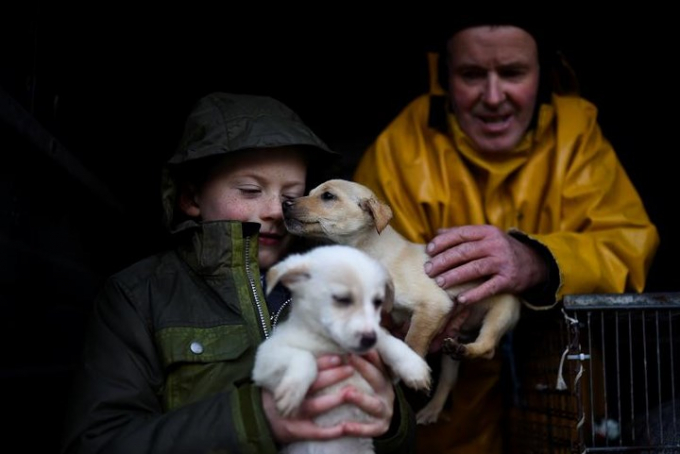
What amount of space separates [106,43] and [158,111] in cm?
78

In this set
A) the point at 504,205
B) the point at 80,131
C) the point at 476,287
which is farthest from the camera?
the point at 80,131

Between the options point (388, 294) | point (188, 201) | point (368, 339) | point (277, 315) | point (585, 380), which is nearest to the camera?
point (368, 339)

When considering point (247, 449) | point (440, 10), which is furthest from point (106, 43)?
point (247, 449)

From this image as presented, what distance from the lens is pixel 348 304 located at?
2457mm

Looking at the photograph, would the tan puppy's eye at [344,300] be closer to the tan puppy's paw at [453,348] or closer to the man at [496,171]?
the tan puppy's paw at [453,348]

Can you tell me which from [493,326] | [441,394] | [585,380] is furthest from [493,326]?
[585,380]

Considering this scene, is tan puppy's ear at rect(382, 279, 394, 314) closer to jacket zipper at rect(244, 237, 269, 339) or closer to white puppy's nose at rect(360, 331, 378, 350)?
white puppy's nose at rect(360, 331, 378, 350)

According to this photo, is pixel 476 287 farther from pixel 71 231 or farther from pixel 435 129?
pixel 71 231

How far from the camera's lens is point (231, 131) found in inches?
128

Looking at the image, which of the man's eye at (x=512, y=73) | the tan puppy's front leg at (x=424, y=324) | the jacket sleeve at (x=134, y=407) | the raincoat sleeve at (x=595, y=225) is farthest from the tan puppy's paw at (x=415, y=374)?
the man's eye at (x=512, y=73)

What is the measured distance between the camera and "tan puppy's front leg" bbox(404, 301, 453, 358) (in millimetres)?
3254

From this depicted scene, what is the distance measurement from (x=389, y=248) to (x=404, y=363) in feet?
2.81

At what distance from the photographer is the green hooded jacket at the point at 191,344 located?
262 cm

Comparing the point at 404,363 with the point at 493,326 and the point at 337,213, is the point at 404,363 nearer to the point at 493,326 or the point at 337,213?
the point at 337,213
